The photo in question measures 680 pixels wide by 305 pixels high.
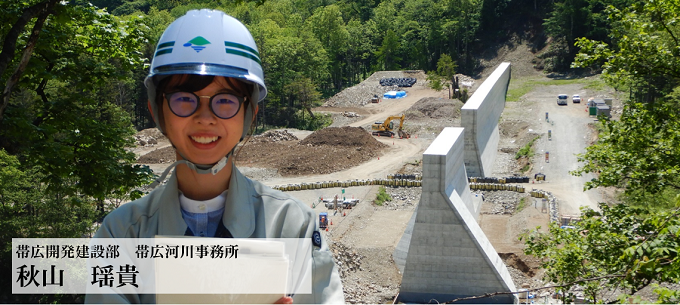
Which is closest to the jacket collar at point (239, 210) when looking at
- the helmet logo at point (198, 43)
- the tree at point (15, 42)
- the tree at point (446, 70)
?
the helmet logo at point (198, 43)

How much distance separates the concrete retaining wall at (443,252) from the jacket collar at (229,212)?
52.7 feet

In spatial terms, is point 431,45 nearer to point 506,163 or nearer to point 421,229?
point 506,163

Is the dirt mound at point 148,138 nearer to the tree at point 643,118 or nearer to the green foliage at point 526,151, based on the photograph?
the green foliage at point 526,151

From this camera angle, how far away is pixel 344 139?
1689 inches

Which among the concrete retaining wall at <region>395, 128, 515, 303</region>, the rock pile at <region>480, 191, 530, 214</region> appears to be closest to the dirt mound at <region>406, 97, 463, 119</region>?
the rock pile at <region>480, 191, 530, 214</region>

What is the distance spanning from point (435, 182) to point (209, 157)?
16.1 metres

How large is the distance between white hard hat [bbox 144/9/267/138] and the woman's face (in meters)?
0.12

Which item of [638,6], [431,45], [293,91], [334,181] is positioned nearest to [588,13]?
[431,45]

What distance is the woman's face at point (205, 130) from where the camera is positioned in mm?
2674

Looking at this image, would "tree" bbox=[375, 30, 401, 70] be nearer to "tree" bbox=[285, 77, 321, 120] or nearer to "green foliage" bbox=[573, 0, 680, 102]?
"tree" bbox=[285, 77, 321, 120]

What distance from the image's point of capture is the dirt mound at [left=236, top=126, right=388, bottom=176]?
38219 mm

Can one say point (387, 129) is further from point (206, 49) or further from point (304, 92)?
point (206, 49)

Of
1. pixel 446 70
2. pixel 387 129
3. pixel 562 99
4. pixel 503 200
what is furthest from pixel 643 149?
pixel 446 70

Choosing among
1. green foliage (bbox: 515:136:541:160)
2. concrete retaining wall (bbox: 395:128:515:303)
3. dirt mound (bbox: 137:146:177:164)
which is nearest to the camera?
concrete retaining wall (bbox: 395:128:515:303)
